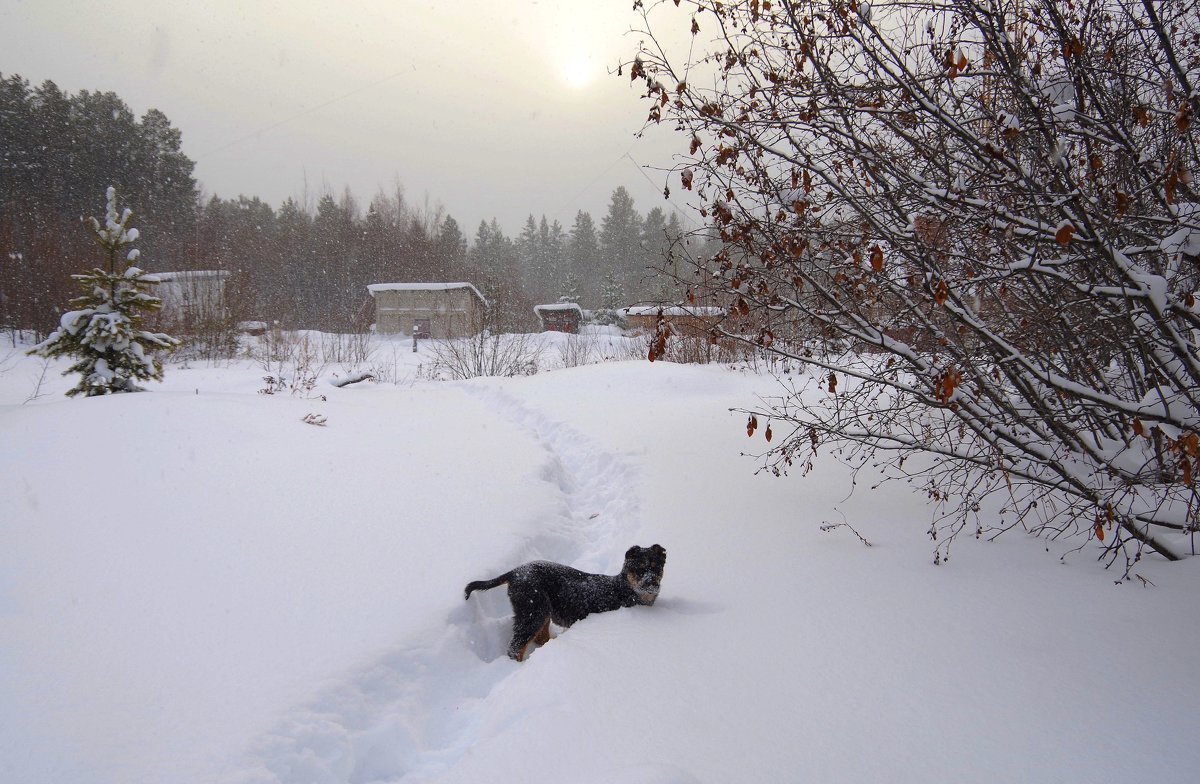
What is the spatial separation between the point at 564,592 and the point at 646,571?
1.61 ft

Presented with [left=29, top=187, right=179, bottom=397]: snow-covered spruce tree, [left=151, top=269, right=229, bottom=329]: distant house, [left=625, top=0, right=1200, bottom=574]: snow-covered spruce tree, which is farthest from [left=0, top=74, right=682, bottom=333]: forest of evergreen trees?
[left=29, top=187, right=179, bottom=397]: snow-covered spruce tree

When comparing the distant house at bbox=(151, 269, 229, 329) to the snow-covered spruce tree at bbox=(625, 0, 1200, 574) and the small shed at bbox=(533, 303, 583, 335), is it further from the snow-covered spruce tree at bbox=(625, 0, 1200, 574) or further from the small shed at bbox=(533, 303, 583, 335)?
the snow-covered spruce tree at bbox=(625, 0, 1200, 574)

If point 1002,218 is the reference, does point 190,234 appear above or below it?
above

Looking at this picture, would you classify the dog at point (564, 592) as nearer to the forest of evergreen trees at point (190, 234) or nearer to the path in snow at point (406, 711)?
the path in snow at point (406, 711)

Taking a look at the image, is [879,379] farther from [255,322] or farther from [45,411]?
[255,322]

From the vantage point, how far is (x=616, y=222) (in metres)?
60.5

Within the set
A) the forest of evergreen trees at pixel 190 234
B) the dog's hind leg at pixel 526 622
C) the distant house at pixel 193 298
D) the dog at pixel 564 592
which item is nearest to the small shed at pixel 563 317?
the forest of evergreen trees at pixel 190 234

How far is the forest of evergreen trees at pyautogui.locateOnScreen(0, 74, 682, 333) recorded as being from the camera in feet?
62.6

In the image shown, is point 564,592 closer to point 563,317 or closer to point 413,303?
point 563,317

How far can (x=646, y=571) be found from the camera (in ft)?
9.43

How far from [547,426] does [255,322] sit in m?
19.4

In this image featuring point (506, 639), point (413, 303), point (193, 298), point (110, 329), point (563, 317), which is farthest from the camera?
point (563, 317)

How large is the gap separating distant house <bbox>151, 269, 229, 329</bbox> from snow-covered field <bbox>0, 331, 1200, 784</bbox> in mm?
16008

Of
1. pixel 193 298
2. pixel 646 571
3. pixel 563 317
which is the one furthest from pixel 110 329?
pixel 563 317
